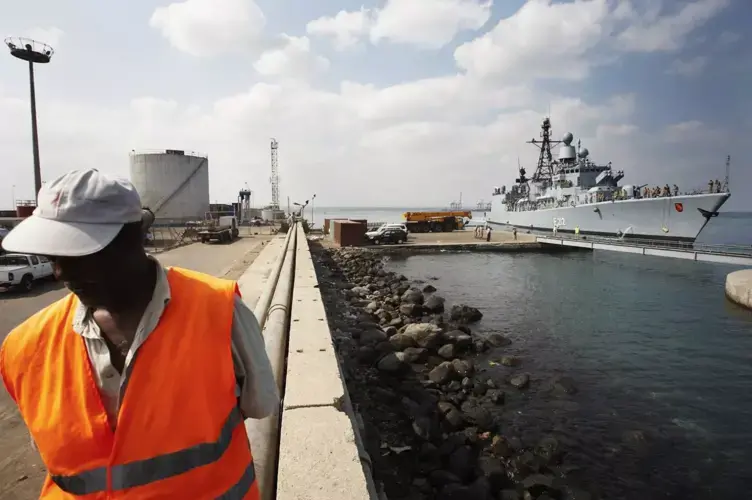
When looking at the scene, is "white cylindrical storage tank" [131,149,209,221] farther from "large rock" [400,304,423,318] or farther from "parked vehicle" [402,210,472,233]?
"large rock" [400,304,423,318]

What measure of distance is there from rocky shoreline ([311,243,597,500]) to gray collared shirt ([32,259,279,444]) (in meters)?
3.99

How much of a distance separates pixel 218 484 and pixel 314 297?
730 cm

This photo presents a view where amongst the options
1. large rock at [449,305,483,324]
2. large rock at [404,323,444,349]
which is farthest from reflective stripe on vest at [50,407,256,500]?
large rock at [449,305,483,324]

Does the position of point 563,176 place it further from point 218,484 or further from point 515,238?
point 218,484

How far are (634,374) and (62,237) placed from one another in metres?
12.1

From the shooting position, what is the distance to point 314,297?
888cm

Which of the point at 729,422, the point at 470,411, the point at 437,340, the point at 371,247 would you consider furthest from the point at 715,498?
the point at 371,247

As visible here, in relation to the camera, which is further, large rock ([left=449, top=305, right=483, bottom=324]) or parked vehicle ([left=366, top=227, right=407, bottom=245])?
parked vehicle ([left=366, top=227, right=407, bottom=245])

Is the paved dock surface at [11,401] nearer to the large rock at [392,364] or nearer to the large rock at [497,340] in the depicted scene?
the large rock at [392,364]

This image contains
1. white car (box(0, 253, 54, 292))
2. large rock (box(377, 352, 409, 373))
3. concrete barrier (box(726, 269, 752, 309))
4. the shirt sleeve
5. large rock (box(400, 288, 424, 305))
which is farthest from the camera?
concrete barrier (box(726, 269, 752, 309))

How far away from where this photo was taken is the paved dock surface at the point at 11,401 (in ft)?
14.6

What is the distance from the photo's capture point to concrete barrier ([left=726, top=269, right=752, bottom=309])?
677 inches

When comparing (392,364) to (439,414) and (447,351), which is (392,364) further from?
(447,351)

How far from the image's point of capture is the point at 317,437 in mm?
3494
